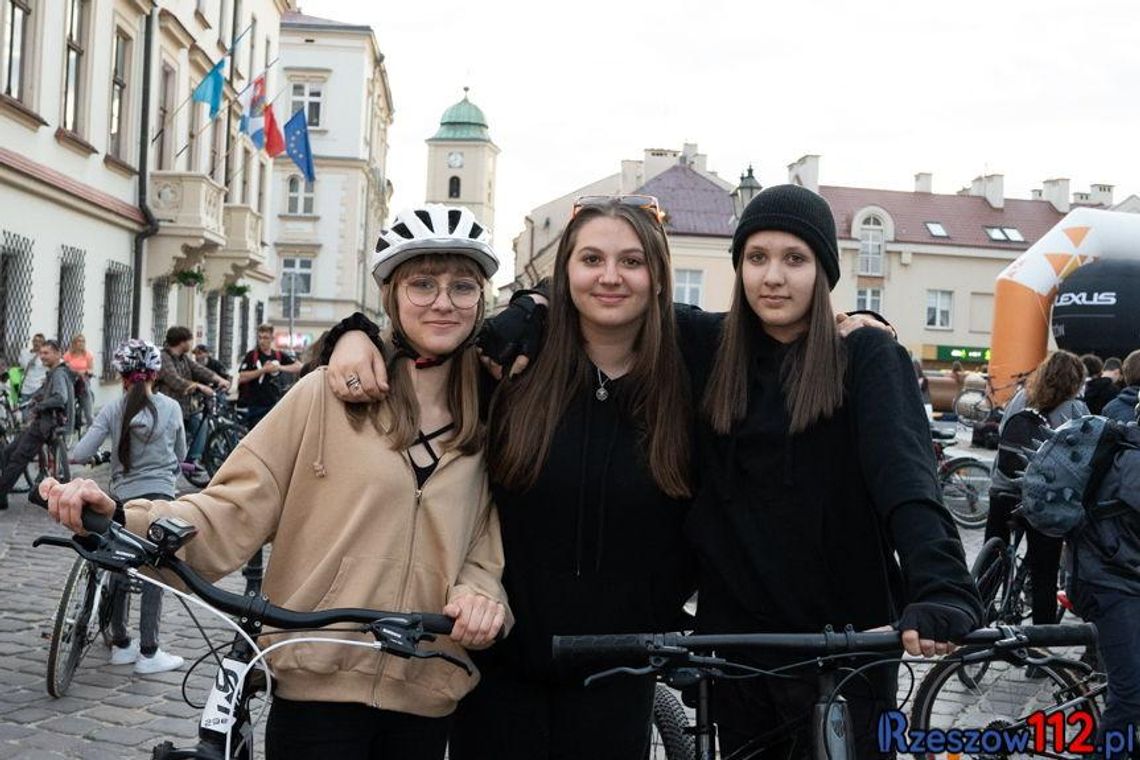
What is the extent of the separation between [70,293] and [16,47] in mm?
3813

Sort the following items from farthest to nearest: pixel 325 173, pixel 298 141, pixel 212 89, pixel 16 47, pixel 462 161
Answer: pixel 462 161 → pixel 325 173 → pixel 298 141 → pixel 212 89 → pixel 16 47

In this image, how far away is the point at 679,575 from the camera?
121 inches

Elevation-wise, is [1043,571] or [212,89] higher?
[212,89]

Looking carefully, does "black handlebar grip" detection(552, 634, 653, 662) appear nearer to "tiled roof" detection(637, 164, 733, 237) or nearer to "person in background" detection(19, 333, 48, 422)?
"person in background" detection(19, 333, 48, 422)

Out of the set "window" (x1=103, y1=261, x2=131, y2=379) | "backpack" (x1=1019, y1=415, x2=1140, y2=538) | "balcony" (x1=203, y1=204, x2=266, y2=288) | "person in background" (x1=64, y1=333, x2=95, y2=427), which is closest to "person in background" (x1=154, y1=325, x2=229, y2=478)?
"person in background" (x1=64, y1=333, x2=95, y2=427)

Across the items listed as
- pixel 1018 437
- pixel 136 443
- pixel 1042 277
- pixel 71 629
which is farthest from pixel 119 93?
pixel 1018 437

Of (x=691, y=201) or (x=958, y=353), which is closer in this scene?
(x=691, y=201)

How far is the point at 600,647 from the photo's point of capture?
A: 233 centimetres

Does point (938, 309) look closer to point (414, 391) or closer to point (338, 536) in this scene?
point (414, 391)

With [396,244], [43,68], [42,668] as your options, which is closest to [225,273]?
[43,68]

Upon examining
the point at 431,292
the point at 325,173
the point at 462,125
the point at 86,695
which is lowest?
the point at 86,695

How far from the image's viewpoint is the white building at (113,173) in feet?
53.0

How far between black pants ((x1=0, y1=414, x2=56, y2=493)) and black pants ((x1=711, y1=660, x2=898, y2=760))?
35.7 feet

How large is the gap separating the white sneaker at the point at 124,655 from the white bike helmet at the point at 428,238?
477 cm
